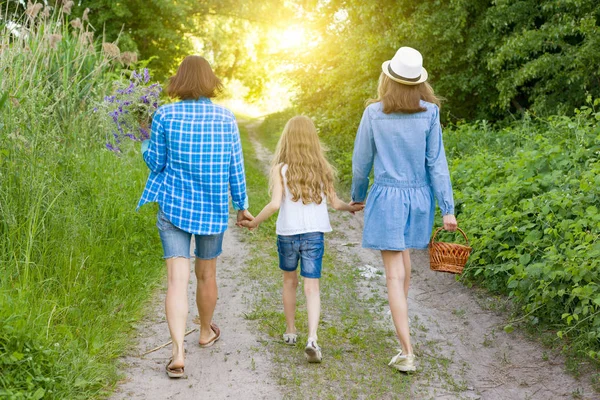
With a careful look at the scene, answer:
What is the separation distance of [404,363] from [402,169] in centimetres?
128

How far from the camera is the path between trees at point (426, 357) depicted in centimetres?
422

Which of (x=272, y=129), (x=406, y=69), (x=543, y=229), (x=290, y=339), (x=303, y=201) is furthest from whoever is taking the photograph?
(x=272, y=129)

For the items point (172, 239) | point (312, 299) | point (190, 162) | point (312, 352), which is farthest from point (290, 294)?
point (190, 162)

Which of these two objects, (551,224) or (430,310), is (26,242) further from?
(551,224)

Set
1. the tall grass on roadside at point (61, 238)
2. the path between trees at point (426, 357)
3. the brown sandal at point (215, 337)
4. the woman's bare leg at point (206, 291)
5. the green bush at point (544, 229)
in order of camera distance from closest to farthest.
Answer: the tall grass on roadside at point (61, 238) < the path between trees at point (426, 357) < the woman's bare leg at point (206, 291) < the green bush at point (544, 229) < the brown sandal at point (215, 337)

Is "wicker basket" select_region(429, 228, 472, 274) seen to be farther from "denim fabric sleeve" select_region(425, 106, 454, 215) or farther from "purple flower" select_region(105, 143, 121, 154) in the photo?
"purple flower" select_region(105, 143, 121, 154)

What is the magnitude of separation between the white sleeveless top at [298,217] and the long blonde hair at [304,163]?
0.05 meters

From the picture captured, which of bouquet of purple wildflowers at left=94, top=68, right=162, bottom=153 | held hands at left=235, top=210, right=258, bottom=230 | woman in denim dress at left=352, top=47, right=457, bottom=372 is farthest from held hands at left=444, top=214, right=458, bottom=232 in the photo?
bouquet of purple wildflowers at left=94, top=68, right=162, bottom=153

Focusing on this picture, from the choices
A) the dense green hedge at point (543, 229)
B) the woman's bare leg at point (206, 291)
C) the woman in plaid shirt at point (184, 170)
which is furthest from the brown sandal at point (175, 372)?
the dense green hedge at point (543, 229)

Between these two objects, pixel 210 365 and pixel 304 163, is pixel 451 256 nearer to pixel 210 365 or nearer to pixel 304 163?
pixel 304 163

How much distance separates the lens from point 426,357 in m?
4.87

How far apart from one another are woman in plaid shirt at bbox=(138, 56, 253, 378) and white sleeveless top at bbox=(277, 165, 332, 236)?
486mm

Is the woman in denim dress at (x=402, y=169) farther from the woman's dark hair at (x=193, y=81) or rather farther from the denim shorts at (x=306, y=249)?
the woman's dark hair at (x=193, y=81)

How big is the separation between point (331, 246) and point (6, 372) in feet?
17.3
